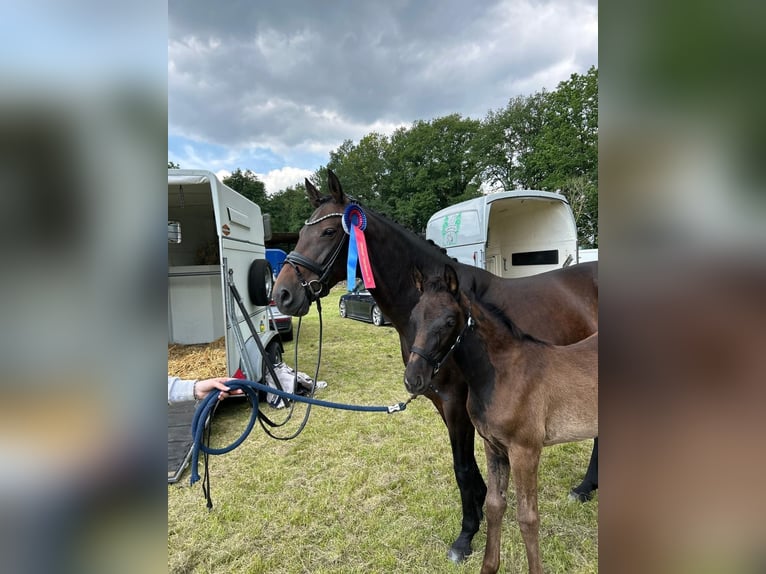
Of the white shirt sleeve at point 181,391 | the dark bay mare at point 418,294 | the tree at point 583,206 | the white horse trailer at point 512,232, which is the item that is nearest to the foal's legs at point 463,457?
the dark bay mare at point 418,294

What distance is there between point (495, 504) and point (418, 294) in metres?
1.32

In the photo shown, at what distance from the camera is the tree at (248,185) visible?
135 ft

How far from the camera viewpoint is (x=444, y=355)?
180cm

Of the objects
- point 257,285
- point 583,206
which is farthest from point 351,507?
point 583,206

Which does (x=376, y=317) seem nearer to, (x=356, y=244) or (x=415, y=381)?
(x=356, y=244)

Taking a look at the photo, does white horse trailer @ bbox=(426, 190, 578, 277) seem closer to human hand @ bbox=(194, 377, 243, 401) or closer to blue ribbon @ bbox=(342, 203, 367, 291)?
blue ribbon @ bbox=(342, 203, 367, 291)

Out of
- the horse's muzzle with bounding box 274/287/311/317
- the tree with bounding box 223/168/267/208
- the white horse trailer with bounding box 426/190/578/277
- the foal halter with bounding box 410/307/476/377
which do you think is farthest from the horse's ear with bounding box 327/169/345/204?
the tree with bounding box 223/168/267/208

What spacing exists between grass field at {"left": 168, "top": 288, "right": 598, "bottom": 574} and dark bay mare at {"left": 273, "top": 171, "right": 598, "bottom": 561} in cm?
26
